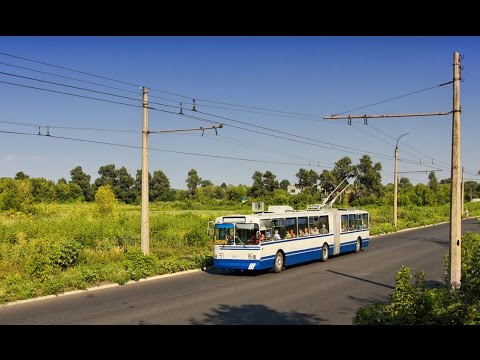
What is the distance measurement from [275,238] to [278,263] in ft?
3.72

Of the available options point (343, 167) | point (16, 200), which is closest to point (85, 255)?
point (16, 200)

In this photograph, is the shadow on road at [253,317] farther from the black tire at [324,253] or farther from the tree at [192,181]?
the tree at [192,181]

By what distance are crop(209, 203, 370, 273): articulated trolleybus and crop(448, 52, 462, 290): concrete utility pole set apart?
8.86 metres

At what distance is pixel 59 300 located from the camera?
15172 millimetres

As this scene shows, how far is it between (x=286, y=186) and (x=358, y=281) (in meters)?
158

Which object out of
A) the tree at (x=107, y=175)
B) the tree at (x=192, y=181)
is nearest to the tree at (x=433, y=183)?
the tree at (x=192, y=181)

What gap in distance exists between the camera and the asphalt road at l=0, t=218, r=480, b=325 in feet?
40.6

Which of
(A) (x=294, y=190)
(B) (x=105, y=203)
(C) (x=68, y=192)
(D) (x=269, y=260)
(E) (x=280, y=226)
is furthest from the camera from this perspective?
(A) (x=294, y=190)

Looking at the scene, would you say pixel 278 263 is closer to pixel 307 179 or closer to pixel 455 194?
pixel 455 194

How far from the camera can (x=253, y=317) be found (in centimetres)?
1254

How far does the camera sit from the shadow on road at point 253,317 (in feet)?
38.8
